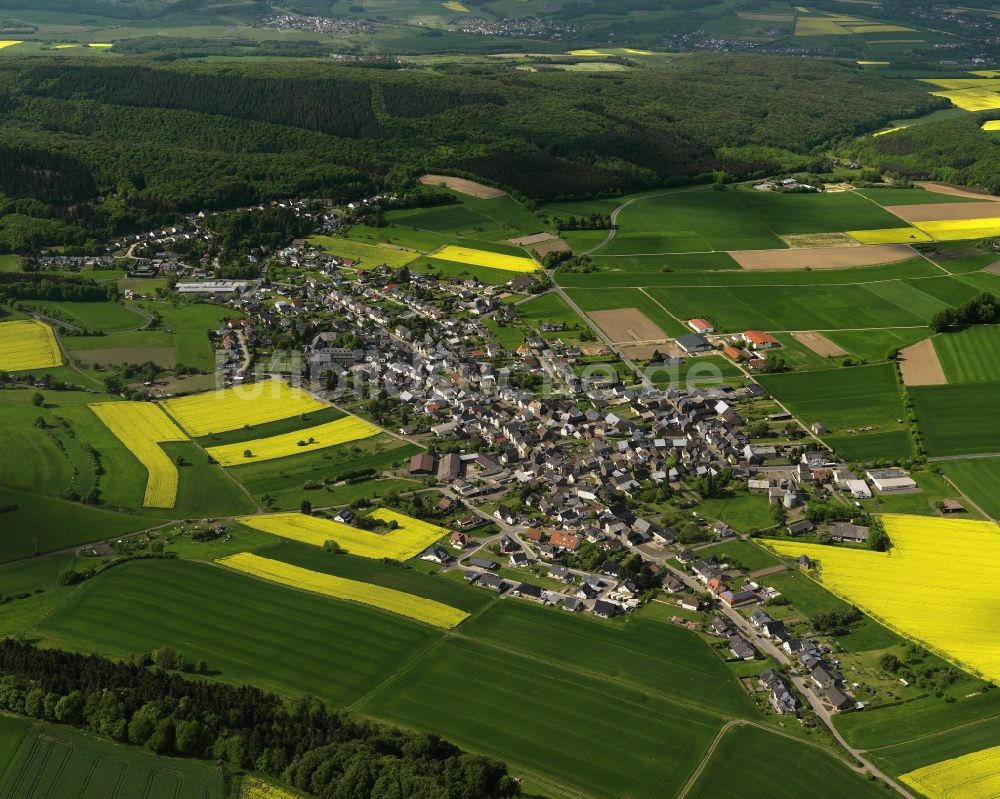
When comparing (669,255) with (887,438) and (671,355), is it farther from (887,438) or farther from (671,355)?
(887,438)

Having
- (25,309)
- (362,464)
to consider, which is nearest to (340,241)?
(25,309)

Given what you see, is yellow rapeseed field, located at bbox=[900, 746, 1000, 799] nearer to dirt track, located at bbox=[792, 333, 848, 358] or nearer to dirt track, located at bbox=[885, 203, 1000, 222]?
dirt track, located at bbox=[792, 333, 848, 358]

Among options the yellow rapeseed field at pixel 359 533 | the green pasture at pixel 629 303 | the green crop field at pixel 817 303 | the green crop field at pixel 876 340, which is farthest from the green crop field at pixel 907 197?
the yellow rapeseed field at pixel 359 533

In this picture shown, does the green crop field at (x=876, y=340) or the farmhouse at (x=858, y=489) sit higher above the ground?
the green crop field at (x=876, y=340)

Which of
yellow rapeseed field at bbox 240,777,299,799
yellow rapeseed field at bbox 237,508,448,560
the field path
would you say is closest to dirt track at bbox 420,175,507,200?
the field path

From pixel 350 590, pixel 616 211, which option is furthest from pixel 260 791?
pixel 616 211

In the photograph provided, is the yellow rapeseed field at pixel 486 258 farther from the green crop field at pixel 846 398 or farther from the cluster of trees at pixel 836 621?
the cluster of trees at pixel 836 621
